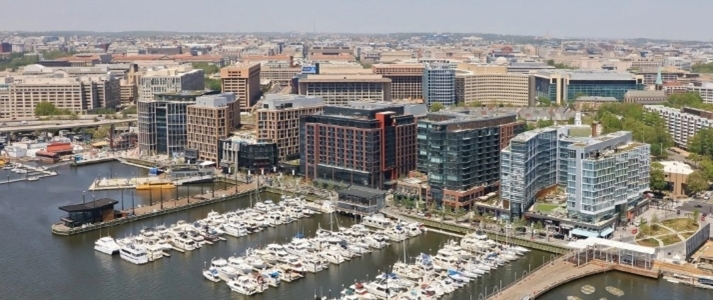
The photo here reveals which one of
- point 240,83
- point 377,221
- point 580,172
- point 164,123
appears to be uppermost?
point 240,83

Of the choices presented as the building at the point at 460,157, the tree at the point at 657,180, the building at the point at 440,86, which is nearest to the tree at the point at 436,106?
the building at the point at 440,86

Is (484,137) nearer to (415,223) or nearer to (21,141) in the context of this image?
Result: (415,223)

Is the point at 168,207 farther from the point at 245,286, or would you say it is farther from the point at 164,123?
the point at 164,123

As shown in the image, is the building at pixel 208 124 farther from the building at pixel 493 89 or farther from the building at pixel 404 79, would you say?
the building at pixel 493 89

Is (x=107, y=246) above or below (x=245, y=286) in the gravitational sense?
above

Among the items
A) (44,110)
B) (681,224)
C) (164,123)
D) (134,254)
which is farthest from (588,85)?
(134,254)

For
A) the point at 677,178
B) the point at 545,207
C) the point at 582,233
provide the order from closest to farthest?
the point at 582,233
the point at 545,207
the point at 677,178
